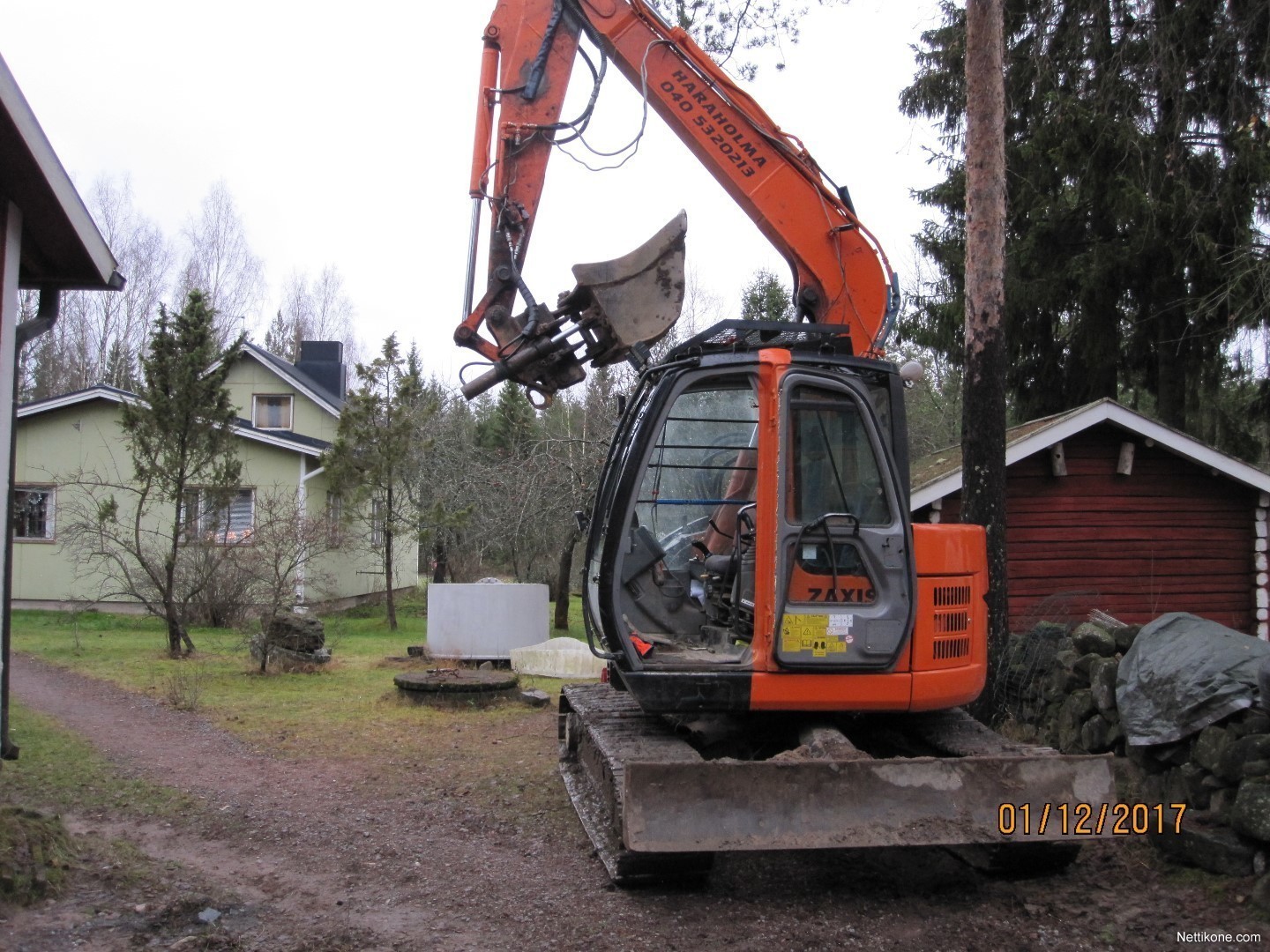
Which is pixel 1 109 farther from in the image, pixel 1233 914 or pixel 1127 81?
pixel 1127 81

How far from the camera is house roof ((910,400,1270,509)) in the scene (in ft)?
35.1

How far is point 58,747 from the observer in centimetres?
807

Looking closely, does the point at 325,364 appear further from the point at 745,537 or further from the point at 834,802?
the point at 834,802

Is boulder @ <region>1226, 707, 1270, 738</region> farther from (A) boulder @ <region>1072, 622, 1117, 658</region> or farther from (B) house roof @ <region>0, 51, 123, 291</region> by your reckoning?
(B) house roof @ <region>0, 51, 123, 291</region>

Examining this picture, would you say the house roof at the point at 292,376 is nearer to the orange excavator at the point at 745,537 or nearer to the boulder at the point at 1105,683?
the orange excavator at the point at 745,537

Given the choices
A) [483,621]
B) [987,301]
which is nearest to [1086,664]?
[987,301]

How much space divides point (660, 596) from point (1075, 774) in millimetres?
2225

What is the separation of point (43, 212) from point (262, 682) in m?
6.53

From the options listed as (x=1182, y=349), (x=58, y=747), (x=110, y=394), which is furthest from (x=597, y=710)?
(x=110, y=394)

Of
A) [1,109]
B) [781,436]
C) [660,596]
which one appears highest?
[1,109]

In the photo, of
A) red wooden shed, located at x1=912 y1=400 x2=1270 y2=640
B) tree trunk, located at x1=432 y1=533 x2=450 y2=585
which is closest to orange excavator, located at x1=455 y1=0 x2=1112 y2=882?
red wooden shed, located at x1=912 y1=400 x2=1270 y2=640
